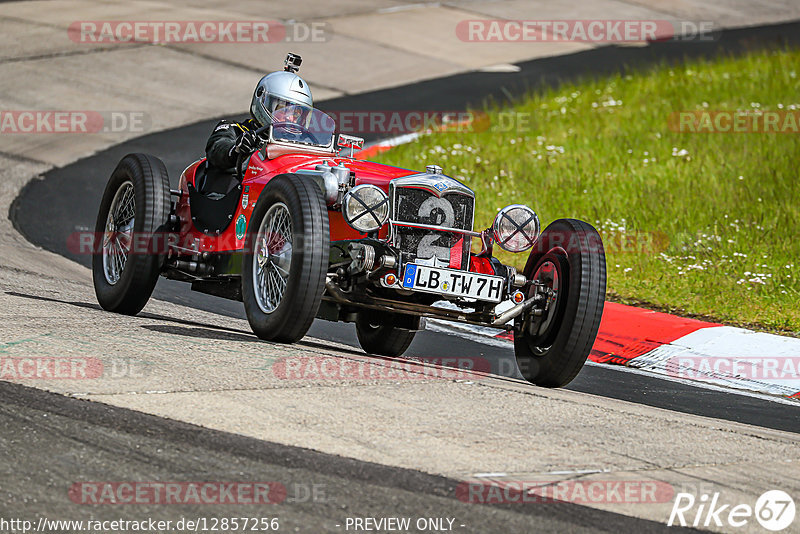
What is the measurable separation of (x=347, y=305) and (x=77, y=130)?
31.0 feet

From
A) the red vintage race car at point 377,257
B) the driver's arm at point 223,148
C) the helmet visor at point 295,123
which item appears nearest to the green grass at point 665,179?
the red vintage race car at point 377,257

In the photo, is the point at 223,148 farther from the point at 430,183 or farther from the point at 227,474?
the point at 227,474

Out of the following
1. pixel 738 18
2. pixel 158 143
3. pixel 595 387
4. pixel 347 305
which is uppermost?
pixel 738 18

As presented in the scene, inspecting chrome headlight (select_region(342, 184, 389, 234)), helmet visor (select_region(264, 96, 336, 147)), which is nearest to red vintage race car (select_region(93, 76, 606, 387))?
chrome headlight (select_region(342, 184, 389, 234))

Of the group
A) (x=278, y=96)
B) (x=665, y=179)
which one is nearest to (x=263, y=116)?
(x=278, y=96)

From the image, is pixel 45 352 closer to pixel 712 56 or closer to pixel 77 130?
pixel 77 130

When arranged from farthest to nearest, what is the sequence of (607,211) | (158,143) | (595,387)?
(158,143) → (607,211) → (595,387)

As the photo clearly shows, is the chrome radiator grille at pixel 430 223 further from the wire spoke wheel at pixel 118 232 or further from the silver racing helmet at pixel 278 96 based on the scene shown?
the wire spoke wheel at pixel 118 232

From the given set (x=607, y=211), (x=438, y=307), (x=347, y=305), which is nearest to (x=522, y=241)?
(x=438, y=307)

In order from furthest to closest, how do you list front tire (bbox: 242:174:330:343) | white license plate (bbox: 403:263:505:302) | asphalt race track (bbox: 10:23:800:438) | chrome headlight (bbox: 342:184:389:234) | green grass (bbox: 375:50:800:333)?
green grass (bbox: 375:50:800:333) → asphalt race track (bbox: 10:23:800:438) → chrome headlight (bbox: 342:184:389:234) → white license plate (bbox: 403:263:505:302) → front tire (bbox: 242:174:330:343)

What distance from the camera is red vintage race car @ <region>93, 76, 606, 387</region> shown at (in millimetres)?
6504

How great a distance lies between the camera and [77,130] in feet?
50.3

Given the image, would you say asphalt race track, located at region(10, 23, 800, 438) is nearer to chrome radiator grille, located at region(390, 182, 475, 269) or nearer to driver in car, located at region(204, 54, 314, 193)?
chrome radiator grille, located at region(390, 182, 475, 269)

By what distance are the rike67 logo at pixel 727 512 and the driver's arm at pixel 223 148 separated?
4.34m
